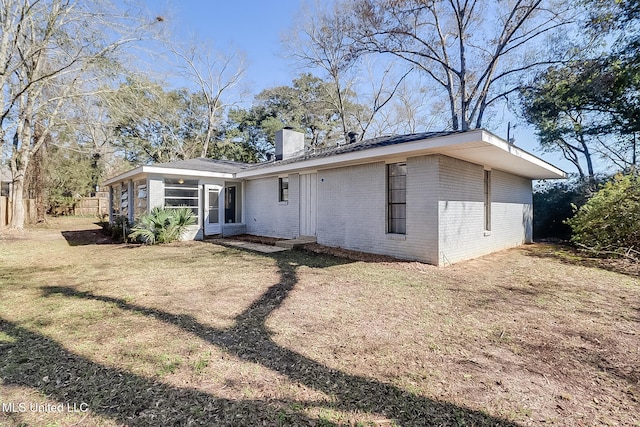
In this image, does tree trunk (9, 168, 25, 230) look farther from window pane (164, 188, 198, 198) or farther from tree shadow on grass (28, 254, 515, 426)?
tree shadow on grass (28, 254, 515, 426)

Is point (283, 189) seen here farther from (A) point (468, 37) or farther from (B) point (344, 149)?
(A) point (468, 37)

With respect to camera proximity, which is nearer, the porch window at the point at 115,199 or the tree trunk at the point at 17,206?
the tree trunk at the point at 17,206

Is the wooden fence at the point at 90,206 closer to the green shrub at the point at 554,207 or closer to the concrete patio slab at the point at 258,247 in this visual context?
the concrete patio slab at the point at 258,247

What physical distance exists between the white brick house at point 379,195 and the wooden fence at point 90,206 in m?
15.0

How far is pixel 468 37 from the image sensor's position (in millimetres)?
15570

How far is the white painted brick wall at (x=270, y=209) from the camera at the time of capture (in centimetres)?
1079

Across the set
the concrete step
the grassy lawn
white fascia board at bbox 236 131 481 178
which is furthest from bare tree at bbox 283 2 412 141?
the grassy lawn

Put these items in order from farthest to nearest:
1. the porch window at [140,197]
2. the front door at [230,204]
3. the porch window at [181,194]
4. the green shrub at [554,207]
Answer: the green shrub at [554,207]
the front door at [230,204]
the porch window at [140,197]
the porch window at [181,194]

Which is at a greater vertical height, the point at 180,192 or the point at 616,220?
the point at 180,192

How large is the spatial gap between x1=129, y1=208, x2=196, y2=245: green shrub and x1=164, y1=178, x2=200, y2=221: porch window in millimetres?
575

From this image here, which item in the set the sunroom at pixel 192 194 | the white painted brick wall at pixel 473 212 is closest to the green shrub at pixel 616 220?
the white painted brick wall at pixel 473 212

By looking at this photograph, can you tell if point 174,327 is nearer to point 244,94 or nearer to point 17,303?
point 17,303

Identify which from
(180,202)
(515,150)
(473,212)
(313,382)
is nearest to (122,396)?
(313,382)

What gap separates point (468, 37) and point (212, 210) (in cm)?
1507
